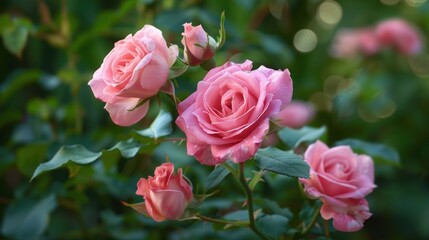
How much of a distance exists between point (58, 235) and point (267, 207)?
0.48 meters

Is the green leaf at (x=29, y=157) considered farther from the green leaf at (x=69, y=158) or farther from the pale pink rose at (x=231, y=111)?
the pale pink rose at (x=231, y=111)

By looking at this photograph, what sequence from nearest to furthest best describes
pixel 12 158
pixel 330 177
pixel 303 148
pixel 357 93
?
pixel 330 177
pixel 303 148
pixel 12 158
pixel 357 93

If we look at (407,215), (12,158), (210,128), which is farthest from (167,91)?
(407,215)

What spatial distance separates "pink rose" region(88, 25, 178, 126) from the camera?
0.56 meters

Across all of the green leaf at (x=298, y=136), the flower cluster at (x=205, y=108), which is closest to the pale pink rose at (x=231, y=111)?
the flower cluster at (x=205, y=108)

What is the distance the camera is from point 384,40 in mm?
1809

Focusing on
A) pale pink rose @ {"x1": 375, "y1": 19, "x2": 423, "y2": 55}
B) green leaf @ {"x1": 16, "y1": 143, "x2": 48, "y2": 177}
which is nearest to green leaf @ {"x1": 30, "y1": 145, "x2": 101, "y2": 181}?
green leaf @ {"x1": 16, "y1": 143, "x2": 48, "y2": 177}

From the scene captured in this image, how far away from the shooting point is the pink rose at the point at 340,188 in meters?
0.61

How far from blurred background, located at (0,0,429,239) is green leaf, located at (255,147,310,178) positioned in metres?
0.08

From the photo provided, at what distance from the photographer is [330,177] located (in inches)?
24.5

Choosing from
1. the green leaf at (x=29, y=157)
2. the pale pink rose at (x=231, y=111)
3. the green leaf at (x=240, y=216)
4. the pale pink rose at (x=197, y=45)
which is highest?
the pale pink rose at (x=197, y=45)

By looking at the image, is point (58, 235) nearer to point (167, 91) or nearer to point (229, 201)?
point (229, 201)

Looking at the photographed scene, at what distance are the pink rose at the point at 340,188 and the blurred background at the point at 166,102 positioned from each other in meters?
0.12

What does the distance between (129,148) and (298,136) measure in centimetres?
23
